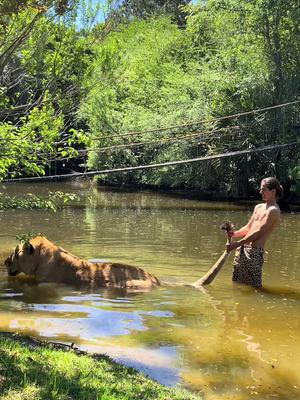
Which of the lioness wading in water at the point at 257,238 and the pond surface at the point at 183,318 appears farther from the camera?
the lioness wading in water at the point at 257,238

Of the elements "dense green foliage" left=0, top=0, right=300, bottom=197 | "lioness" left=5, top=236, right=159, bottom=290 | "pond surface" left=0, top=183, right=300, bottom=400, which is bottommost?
"pond surface" left=0, top=183, right=300, bottom=400

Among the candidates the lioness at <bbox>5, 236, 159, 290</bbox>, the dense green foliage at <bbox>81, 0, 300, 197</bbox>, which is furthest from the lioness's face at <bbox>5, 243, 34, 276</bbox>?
the dense green foliage at <bbox>81, 0, 300, 197</bbox>

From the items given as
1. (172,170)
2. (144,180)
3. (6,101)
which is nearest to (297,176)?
(172,170)

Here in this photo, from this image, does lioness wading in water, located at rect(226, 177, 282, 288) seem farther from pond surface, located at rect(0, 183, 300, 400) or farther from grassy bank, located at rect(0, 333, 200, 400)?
grassy bank, located at rect(0, 333, 200, 400)

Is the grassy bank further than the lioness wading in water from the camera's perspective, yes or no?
No

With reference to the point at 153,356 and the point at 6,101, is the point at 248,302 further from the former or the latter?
the point at 6,101

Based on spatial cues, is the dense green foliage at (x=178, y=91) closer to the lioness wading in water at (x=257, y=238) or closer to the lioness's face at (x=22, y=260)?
the lioness's face at (x=22, y=260)

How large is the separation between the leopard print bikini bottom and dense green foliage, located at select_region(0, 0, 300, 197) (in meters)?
3.13

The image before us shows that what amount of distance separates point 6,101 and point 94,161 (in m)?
27.4

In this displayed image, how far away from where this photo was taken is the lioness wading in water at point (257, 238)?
8.42 m

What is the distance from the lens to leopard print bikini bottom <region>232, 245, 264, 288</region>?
28.2ft

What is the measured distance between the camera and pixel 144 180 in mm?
33000

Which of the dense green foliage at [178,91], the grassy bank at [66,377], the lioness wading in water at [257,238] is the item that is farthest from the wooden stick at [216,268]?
the grassy bank at [66,377]

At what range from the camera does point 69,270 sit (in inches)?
331
